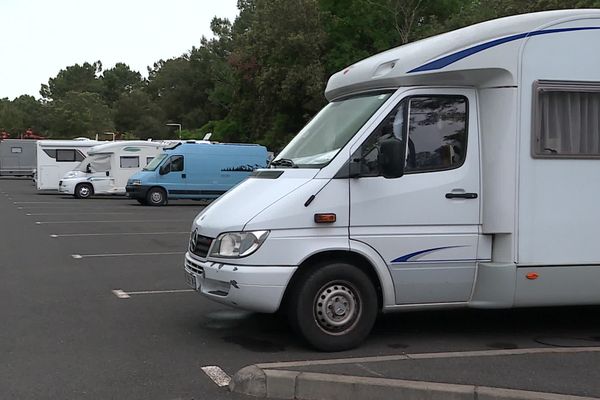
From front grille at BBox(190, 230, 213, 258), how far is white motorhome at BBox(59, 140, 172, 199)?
25.1 m

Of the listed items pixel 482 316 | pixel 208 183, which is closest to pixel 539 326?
pixel 482 316

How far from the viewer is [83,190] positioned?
3188 centimetres

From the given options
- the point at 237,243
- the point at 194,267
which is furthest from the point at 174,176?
the point at 237,243

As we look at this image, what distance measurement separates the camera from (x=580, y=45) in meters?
6.84

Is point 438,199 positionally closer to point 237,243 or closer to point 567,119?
point 567,119

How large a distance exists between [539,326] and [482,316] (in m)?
0.68

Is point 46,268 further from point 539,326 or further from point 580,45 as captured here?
point 580,45

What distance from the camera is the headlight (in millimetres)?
6277

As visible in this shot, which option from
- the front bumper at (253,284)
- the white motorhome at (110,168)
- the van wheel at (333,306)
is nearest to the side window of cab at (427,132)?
the van wheel at (333,306)

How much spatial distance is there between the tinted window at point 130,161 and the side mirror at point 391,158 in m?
26.6

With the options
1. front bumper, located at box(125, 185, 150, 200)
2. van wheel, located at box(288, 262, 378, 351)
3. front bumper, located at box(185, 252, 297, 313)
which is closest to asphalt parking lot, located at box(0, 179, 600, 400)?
van wheel, located at box(288, 262, 378, 351)

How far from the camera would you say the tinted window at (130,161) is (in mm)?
31703

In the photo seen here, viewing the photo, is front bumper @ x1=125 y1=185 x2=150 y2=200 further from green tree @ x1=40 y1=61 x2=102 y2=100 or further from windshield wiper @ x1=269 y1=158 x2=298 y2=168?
green tree @ x1=40 y1=61 x2=102 y2=100

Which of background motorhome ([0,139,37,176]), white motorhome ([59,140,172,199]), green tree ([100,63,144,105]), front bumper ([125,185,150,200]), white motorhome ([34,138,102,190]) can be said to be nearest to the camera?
front bumper ([125,185,150,200])
